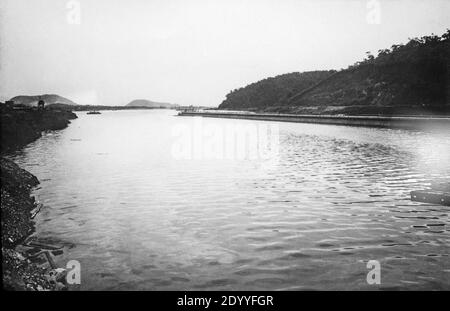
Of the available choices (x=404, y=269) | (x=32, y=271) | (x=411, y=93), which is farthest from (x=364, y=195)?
(x=411, y=93)

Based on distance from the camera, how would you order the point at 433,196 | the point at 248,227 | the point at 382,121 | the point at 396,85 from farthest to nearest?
the point at 396,85, the point at 382,121, the point at 433,196, the point at 248,227

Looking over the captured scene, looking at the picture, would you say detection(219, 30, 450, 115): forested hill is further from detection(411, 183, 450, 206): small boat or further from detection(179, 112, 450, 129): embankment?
detection(411, 183, 450, 206): small boat

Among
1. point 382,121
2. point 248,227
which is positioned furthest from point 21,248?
point 382,121

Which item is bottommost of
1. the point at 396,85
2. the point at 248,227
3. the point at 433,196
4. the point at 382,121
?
the point at 248,227

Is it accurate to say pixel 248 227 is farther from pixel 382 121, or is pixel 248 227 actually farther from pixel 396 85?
pixel 396 85

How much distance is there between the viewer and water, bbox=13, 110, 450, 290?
6.81 m

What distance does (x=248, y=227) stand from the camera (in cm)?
982

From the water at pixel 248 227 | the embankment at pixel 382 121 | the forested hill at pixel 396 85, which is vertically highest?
the forested hill at pixel 396 85

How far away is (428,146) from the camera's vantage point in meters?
28.2

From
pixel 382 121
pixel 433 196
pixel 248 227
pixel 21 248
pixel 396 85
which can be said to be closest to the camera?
pixel 21 248

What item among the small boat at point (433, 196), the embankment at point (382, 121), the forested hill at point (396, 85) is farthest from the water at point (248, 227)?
the forested hill at point (396, 85)

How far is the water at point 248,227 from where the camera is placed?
6812 millimetres

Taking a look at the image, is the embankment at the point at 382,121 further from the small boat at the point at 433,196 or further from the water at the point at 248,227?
the small boat at the point at 433,196
